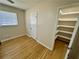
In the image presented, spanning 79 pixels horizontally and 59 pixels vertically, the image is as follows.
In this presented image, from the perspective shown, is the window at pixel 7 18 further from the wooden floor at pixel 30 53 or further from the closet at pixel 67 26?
the closet at pixel 67 26

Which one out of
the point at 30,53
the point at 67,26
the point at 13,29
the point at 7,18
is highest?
the point at 7,18

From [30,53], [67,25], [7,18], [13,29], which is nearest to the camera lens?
[30,53]

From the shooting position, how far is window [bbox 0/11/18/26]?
287 centimetres

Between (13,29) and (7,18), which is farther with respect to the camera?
(13,29)

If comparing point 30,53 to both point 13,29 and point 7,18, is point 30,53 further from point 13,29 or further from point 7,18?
point 7,18

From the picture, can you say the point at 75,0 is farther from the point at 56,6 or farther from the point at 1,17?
the point at 1,17

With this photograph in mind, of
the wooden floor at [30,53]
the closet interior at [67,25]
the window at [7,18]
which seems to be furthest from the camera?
the window at [7,18]

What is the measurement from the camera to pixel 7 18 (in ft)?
10.3

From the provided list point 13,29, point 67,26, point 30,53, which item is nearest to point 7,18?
point 13,29

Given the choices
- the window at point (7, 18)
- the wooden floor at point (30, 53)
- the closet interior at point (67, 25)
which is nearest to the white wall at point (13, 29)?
the window at point (7, 18)

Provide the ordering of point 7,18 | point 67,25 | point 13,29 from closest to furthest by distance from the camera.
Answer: point 67,25 → point 7,18 → point 13,29

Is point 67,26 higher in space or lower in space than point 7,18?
lower

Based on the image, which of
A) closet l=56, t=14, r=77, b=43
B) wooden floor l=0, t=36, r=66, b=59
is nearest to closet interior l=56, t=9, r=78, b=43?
closet l=56, t=14, r=77, b=43

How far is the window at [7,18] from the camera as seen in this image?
2873 mm
